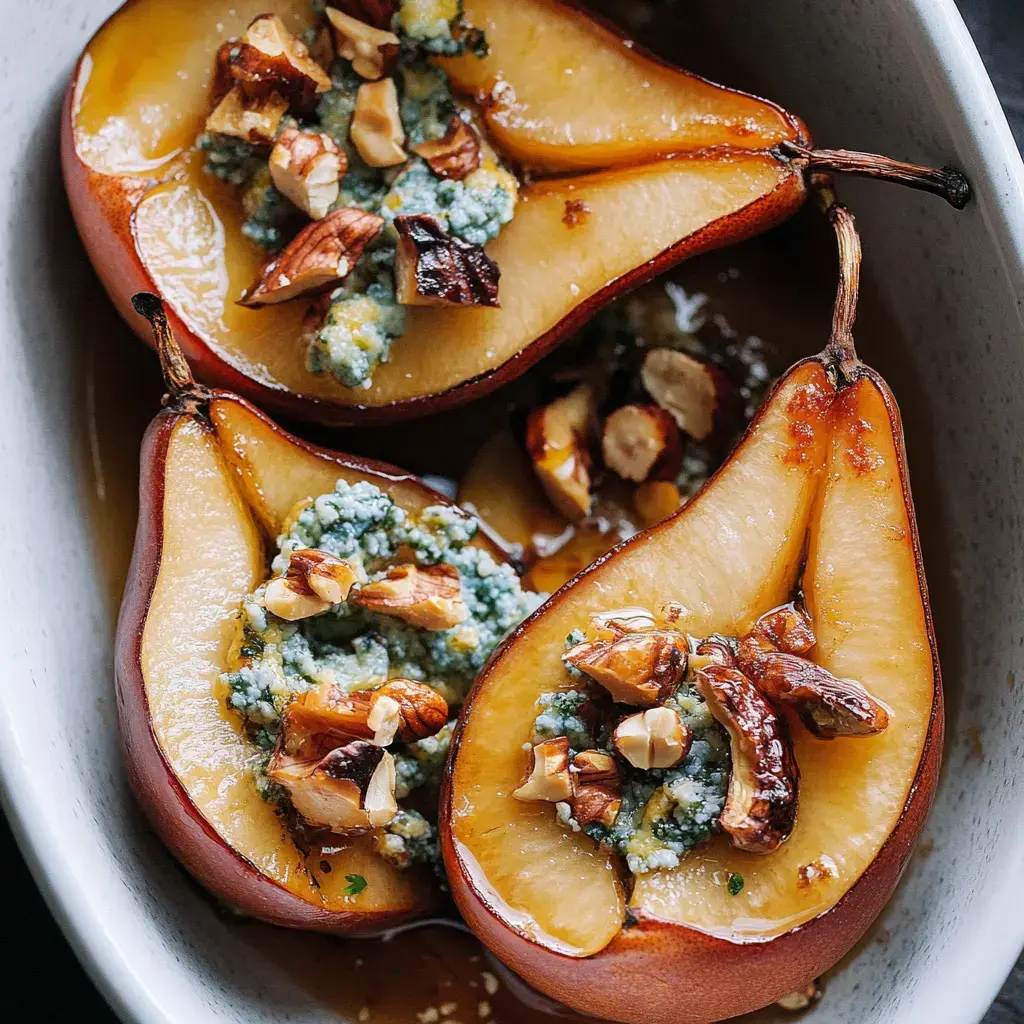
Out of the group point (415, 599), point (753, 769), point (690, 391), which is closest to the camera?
point (753, 769)

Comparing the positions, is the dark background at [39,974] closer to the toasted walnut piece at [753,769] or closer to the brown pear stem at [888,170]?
the toasted walnut piece at [753,769]

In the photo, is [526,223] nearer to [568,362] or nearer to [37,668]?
[568,362]

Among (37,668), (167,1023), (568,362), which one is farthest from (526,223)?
(167,1023)

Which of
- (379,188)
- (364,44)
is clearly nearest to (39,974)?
(379,188)

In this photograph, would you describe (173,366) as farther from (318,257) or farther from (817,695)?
(817,695)

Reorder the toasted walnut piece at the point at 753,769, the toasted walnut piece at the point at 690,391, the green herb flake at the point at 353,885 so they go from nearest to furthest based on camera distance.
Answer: the toasted walnut piece at the point at 753,769
the green herb flake at the point at 353,885
the toasted walnut piece at the point at 690,391

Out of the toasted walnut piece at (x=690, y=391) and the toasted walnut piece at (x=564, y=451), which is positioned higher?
the toasted walnut piece at (x=690, y=391)

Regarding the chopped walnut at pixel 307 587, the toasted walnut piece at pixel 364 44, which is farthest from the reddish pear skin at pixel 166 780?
the toasted walnut piece at pixel 364 44
